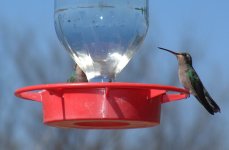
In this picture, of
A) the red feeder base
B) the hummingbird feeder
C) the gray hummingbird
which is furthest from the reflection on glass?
the gray hummingbird

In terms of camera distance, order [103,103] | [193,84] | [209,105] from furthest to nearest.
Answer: [193,84] → [209,105] → [103,103]

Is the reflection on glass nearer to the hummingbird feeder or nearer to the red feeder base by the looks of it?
the hummingbird feeder

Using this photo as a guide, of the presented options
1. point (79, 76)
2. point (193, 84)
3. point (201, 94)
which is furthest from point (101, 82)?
point (193, 84)

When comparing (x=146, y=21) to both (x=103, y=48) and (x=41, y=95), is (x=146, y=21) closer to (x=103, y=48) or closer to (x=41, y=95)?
(x=103, y=48)

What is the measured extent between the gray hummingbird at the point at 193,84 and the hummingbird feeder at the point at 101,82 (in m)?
2.21

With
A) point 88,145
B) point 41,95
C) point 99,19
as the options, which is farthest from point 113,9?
point 88,145

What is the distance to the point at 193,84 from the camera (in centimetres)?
790

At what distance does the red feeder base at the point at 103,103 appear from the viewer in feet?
14.5

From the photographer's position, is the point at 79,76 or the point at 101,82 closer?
the point at 101,82

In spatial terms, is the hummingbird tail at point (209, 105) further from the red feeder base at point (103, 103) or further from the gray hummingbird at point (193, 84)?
the red feeder base at point (103, 103)

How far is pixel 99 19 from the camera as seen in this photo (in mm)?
4977

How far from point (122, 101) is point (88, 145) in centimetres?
1496

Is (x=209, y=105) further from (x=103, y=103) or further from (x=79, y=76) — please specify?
(x=103, y=103)

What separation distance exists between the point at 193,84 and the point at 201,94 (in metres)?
0.17
